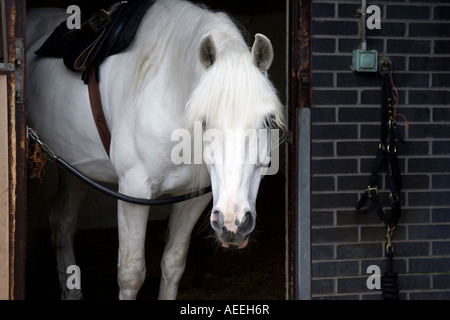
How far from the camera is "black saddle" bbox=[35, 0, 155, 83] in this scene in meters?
3.60

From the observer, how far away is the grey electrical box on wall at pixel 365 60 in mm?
3467

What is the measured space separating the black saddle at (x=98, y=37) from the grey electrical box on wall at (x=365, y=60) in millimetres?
1117

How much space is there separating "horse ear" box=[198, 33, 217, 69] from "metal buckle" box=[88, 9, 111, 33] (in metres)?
1.09

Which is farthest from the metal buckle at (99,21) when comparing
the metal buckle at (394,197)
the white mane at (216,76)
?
the metal buckle at (394,197)

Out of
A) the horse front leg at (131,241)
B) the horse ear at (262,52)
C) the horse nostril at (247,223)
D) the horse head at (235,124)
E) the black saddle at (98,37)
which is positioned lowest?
the horse front leg at (131,241)

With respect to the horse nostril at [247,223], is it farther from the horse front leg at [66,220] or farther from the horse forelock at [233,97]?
the horse front leg at [66,220]

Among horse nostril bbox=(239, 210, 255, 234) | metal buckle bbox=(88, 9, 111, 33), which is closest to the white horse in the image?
horse nostril bbox=(239, 210, 255, 234)

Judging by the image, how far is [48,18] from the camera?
4562 millimetres

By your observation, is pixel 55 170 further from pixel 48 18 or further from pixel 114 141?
pixel 114 141

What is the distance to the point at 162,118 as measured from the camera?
3293 mm

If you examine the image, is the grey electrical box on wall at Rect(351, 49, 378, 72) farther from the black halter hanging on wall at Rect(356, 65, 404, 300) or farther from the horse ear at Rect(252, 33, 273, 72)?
the horse ear at Rect(252, 33, 273, 72)

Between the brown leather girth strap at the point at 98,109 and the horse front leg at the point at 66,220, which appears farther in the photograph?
the horse front leg at the point at 66,220

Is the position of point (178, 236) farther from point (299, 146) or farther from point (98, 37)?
point (98, 37)

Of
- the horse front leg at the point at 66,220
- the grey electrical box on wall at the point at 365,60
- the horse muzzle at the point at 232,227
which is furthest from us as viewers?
the horse front leg at the point at 66,220
